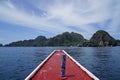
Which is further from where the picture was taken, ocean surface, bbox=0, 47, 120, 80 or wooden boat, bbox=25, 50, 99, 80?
ocean surface, bbox=0, 47, 120, 80

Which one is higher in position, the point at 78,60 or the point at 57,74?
the point at 57,74

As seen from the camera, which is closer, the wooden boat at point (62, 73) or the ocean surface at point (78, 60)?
the wooden boat at point (62, 73)

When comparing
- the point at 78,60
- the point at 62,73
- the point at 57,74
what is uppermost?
the point at 62,73

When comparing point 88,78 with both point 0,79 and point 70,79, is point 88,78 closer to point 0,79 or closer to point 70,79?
point 70,79

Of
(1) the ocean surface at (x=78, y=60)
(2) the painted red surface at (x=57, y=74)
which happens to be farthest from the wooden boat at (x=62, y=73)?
(1) the ocean surface at (x=78, y=60)

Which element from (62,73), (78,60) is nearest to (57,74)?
(62,73)

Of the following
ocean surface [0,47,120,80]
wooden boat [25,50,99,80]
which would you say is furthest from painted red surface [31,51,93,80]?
ocean surface [0,47,120,80]

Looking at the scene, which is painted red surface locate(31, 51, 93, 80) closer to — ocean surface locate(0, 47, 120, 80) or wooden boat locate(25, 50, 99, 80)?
wooden boat locate(25, 50, 99, 80)

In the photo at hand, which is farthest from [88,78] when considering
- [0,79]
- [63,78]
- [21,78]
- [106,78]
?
[0,79]

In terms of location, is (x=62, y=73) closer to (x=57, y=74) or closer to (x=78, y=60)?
(x=57, y=74)

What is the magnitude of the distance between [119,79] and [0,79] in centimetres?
1533

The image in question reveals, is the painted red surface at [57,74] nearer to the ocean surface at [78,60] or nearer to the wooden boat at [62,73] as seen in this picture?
the wooden boat at [62,73]

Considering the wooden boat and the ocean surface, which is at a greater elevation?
the wooden boat

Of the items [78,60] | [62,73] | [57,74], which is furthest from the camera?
[78,60]
